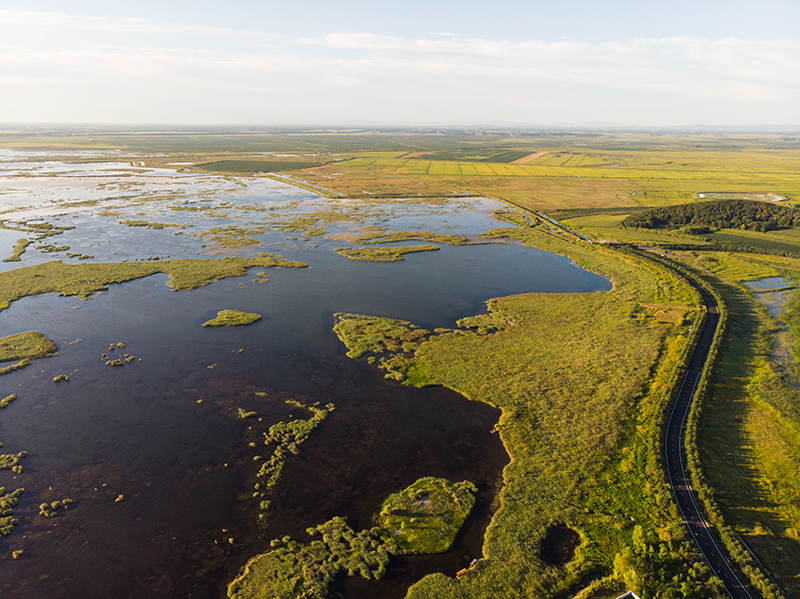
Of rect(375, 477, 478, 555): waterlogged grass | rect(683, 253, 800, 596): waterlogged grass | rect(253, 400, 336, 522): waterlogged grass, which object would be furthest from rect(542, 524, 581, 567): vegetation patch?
rect(253, 400, 336, 522): waterlogged grass

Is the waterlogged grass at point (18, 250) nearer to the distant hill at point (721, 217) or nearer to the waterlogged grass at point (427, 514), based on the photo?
the waterlogged grass at point (427, 514)

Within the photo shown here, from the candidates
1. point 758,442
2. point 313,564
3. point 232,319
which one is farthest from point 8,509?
point 758,442

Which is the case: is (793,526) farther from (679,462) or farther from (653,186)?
(653,186)

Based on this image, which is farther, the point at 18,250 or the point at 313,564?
the point at 18,250

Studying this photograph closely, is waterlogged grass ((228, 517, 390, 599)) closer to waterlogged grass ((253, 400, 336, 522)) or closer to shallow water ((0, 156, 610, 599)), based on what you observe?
shallow water ((0, 156, 610, 599))

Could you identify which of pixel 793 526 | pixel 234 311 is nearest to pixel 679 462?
pixel 793 526

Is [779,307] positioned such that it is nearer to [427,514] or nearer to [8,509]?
[427,514]
